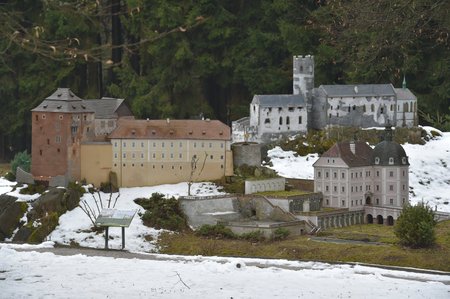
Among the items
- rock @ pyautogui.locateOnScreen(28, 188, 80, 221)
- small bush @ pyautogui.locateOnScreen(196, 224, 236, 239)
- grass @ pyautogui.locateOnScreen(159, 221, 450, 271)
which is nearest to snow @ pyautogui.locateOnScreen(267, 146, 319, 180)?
grass @ pyautogui.locateOnScreen(159, 221, 450, 271)

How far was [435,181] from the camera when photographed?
58562mm

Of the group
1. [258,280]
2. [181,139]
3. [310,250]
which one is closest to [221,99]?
[181,139]

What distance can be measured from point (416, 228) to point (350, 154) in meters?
9.11

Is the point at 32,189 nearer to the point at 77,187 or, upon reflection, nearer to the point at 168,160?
the point at 77,187

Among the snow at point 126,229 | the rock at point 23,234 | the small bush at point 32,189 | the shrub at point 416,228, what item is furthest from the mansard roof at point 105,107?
the shrub at point 416,228

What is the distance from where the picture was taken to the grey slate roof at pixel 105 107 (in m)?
58.6

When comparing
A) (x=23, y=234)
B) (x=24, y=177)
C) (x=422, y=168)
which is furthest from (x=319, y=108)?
(x=23, y=234)

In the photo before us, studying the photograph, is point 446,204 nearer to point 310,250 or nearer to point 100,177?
point 310,250

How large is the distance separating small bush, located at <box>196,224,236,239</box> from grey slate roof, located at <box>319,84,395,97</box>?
12.5 m

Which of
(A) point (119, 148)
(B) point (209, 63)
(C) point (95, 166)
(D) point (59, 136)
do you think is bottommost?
(C) point (95, 166)

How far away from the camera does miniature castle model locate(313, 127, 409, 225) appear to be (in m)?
55.8

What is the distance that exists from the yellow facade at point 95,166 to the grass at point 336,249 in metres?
5.75

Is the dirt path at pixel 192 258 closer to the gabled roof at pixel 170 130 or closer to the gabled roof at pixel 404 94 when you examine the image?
the gabled roof at pixel 170 130

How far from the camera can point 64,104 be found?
57.1 m
